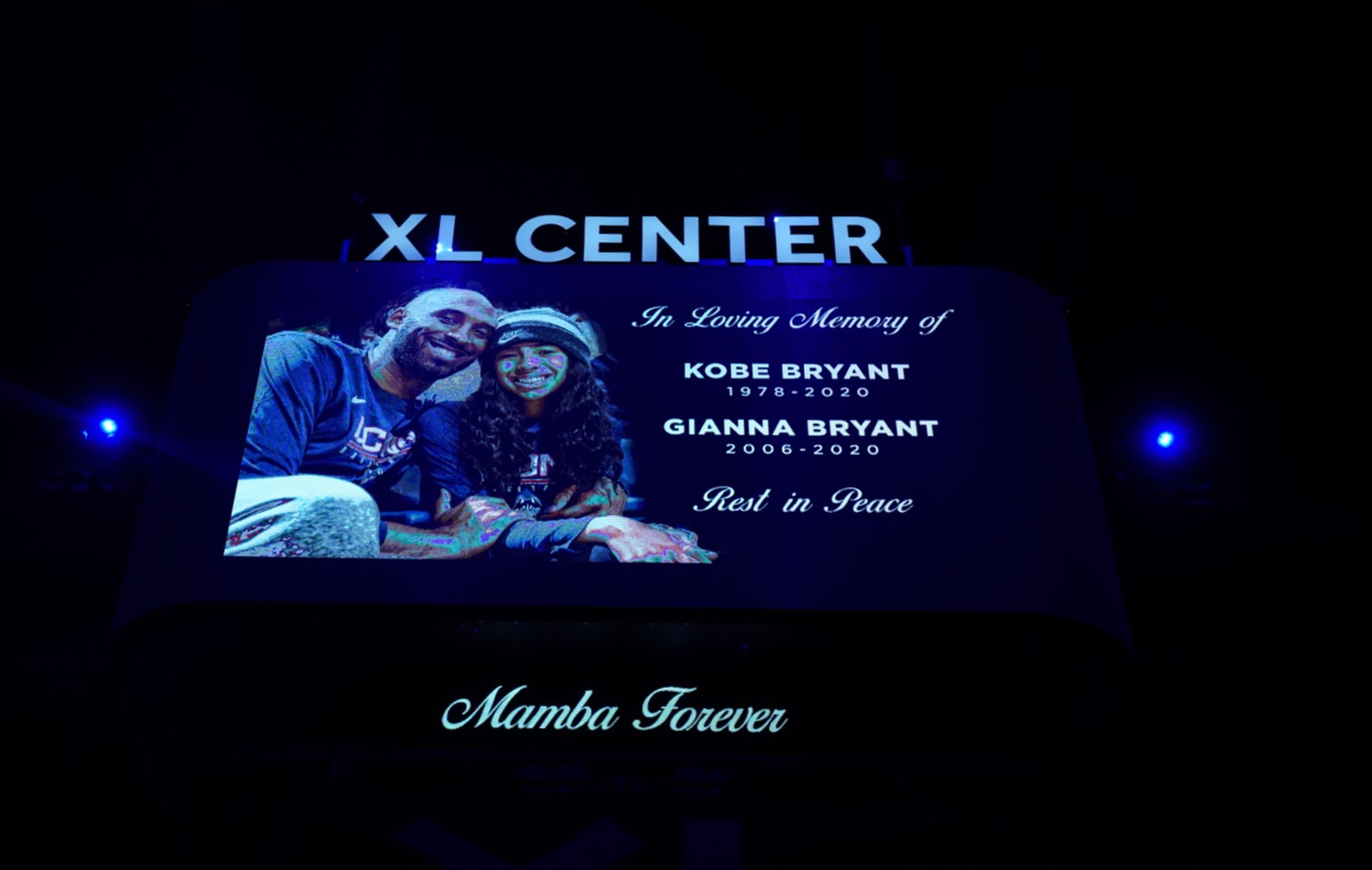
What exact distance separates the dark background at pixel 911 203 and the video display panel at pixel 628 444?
0.77 metres

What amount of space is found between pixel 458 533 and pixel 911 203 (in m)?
2.95

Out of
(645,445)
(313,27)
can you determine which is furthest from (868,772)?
(313,27)

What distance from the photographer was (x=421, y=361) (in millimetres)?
3721

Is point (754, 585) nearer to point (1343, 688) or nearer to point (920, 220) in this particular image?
point (920, 220)

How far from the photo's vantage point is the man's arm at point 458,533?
3.27m

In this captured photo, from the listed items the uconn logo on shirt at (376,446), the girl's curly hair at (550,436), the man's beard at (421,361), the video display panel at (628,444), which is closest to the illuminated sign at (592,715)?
the video display panel at (628,444)

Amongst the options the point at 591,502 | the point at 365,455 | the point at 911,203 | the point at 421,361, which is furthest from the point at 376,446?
the point at 911,203

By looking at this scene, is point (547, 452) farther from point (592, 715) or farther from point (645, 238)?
point (645, 238)

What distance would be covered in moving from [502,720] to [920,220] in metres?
3.20

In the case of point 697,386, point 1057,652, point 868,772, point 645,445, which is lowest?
point 868,772

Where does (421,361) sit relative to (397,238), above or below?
below

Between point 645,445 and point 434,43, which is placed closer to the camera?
point 645,445

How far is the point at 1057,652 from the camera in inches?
132

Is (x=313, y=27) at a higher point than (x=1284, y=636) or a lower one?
higher
